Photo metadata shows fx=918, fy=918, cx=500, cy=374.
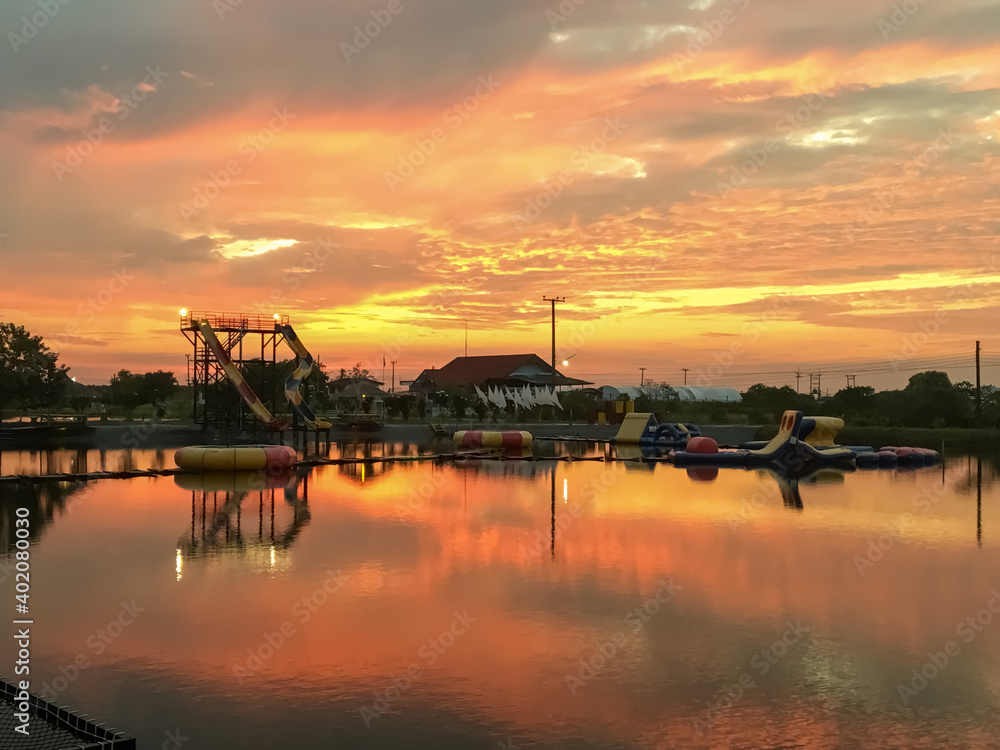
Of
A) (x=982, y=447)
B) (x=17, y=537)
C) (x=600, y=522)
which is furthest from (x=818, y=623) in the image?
(x=982, y=447)

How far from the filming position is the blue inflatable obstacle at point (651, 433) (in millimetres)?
49156

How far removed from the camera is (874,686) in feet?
33.0

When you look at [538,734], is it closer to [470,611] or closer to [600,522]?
[470,611]

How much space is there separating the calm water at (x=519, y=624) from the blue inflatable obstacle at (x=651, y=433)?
25052mm

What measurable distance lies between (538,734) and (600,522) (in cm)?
1275

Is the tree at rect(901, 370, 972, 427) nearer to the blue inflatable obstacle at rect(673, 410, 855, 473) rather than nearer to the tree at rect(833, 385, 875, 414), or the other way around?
the tree at rect(833, 385, 875, 414)

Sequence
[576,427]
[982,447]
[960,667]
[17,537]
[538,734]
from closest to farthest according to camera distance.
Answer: [538,734] → [960,667] → [17,537] → [982,447] → [576,427]

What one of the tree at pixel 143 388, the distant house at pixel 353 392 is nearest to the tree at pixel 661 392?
the distant house at pixel 353 392
